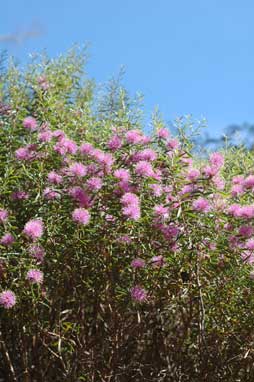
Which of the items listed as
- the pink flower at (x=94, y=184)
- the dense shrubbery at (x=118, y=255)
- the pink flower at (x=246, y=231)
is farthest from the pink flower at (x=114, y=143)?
the pink flower at (x=246, y=231)

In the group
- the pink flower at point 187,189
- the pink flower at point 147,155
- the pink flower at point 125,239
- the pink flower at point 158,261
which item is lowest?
the pink flower at point 158,261

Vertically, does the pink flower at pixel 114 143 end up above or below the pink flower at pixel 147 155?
above

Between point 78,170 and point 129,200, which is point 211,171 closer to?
point 129,200

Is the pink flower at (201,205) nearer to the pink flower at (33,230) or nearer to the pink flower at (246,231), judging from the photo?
the pink flower at (246,231)

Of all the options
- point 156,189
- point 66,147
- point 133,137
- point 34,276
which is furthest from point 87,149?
point 34,276

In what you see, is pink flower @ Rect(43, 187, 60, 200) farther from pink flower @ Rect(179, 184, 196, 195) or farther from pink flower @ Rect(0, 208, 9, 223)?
pink flower @ Rect(179, 184, 196, 195)

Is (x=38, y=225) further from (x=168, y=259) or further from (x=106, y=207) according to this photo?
(x=168, y=259)

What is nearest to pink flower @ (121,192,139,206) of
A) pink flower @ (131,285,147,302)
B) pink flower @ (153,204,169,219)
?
pink flower @ (153,204,169,219)

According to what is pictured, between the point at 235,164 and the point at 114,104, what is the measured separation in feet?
2.18

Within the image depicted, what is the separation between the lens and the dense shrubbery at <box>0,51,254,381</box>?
269cm

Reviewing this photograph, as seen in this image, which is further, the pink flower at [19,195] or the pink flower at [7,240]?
the pink flower at [19,195]

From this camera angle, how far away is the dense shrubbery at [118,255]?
2686 mm

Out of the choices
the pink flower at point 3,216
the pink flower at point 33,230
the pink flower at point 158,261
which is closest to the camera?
the pink flower at point 33,230

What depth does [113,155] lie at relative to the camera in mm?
2867
